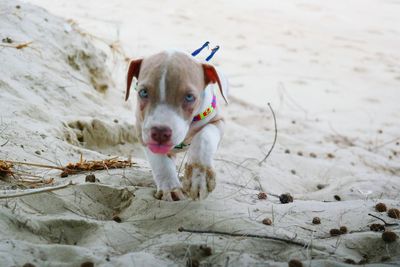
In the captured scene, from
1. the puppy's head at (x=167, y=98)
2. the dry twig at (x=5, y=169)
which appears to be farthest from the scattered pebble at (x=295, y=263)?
the dry twig at (x=5, y=169)

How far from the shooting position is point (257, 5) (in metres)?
12.7

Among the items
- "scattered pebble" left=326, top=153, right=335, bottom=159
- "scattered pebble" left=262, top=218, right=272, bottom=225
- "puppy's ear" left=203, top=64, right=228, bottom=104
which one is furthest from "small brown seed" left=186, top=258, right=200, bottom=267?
"scattered pebble" left=326, top=153, right=335, bottom=159

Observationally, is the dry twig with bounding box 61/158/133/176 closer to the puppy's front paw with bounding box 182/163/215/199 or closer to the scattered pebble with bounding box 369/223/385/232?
the puppy's front paw with bounding box 182/163/215/199

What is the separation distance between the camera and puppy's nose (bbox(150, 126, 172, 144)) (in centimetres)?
307

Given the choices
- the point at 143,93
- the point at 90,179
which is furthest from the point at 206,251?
the point at 90,179

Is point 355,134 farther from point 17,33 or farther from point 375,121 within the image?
point 17,33

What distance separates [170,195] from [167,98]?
0.63 metres

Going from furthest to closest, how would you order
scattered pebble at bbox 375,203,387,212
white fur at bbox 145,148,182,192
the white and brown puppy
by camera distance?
white fur at bbox 145,148,182,192, scattered pebble at bbox 375,203,387,212, the white and brown puppy

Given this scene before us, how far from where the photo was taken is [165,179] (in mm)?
3547

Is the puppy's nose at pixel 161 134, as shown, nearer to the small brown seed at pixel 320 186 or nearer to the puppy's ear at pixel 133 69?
the puppy's ear at pixel 133 69

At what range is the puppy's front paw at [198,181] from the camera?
3266 millimetres

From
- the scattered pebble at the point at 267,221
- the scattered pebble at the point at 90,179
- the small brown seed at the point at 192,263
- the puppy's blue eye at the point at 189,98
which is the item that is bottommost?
the scattered pebble at the point at 90,179

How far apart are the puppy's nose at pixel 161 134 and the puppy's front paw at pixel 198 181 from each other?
1.07 feet

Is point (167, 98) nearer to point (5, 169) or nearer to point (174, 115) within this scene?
point (174, 115)
